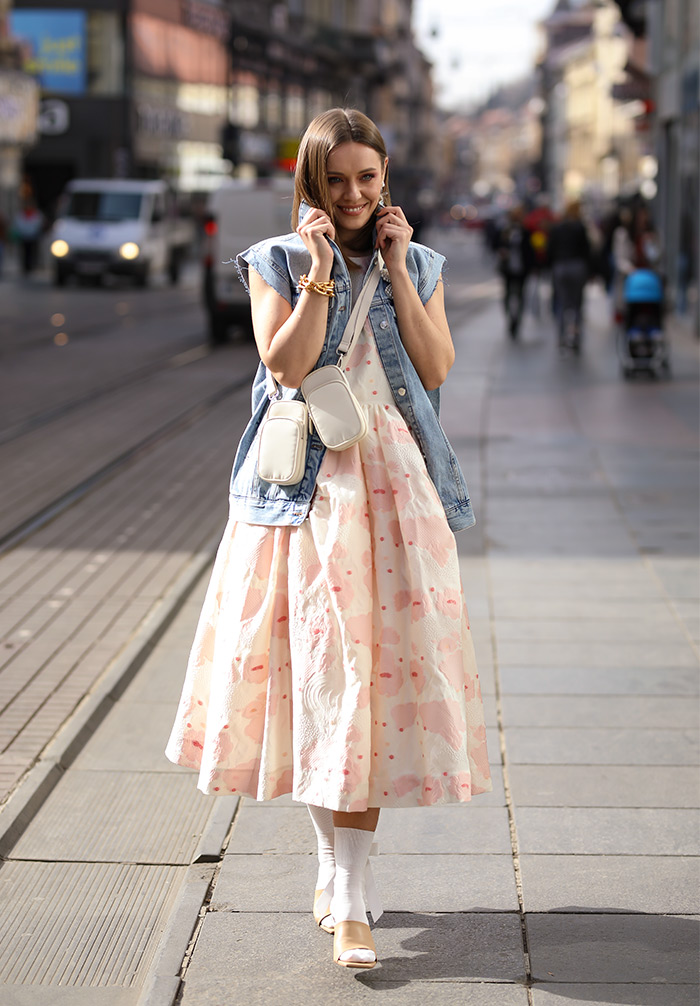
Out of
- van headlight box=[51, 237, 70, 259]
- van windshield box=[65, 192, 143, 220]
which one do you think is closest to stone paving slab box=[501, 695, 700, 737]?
van headlight box=[51, 237, 70, 259]

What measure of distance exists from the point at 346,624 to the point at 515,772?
5.03 feet

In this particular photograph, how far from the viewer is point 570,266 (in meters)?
18.2

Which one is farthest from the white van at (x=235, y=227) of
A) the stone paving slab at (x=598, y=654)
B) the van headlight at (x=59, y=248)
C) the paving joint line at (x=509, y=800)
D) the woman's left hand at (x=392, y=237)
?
the woman's left hand at (x=392, y=237)

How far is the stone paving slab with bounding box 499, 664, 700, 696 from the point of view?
526cm

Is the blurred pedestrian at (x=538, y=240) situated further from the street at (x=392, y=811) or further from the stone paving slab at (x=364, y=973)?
the stone paving slab at (x=364, y=973)

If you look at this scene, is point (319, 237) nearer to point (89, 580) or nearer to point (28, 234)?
point (89, 580)

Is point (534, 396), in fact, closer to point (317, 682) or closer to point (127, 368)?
point (127, 368)

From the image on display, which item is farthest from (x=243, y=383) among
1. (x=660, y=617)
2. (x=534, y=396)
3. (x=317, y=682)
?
(x=317, y=682)

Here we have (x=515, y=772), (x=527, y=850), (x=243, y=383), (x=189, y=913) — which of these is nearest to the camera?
(x=189, y=913)

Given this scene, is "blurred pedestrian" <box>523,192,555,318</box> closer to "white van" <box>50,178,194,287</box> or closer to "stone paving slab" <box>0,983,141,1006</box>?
"white van" <box>50,178,194,287</box>

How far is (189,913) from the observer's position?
3473 millimetres

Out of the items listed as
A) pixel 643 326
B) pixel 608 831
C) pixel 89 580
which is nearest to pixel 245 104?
pixel 643 326

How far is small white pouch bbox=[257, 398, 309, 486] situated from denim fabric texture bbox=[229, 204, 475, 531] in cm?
4

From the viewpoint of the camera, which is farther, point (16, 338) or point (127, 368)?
point (16, 338)
